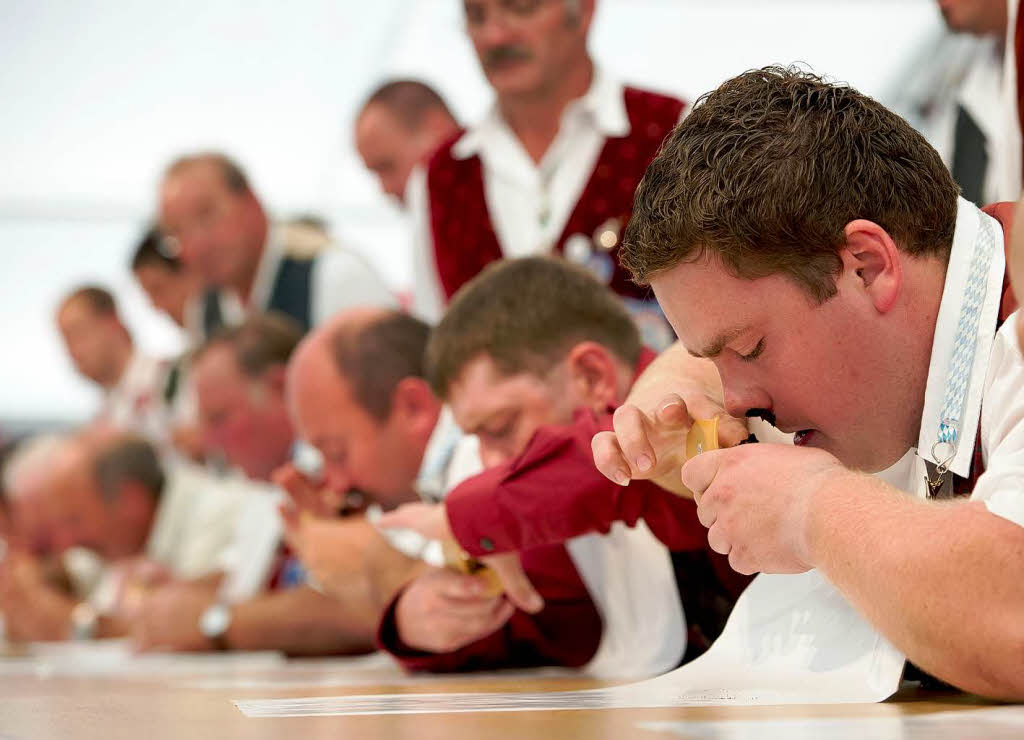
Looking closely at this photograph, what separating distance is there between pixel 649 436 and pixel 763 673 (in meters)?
0.26

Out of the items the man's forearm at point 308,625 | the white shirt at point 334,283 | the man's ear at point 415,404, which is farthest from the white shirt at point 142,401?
the man's ear at point 415,404

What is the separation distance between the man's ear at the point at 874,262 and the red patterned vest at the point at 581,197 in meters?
1.34

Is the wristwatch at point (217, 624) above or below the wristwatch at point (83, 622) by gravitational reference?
above

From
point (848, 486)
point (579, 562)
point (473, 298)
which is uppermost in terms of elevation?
point (473, 298)

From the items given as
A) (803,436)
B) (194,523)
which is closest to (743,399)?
(803,436)

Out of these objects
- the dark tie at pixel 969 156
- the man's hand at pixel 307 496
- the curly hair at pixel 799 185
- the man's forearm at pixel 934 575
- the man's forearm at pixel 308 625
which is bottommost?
the man's forearm at pixel 308 625

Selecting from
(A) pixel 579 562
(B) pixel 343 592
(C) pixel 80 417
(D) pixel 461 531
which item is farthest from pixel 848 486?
(C) pixel 80 417

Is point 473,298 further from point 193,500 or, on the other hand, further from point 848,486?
point 193,500

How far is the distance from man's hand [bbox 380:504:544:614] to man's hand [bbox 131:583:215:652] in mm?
1801

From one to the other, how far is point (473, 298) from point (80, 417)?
24.0 feet

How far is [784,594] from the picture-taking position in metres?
1.48

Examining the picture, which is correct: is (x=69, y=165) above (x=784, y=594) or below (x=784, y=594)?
above

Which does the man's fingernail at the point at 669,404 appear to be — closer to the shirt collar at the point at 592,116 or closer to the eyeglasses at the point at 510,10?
the shirt collar at the point at 592,116

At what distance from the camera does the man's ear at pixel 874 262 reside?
3.99 ft
